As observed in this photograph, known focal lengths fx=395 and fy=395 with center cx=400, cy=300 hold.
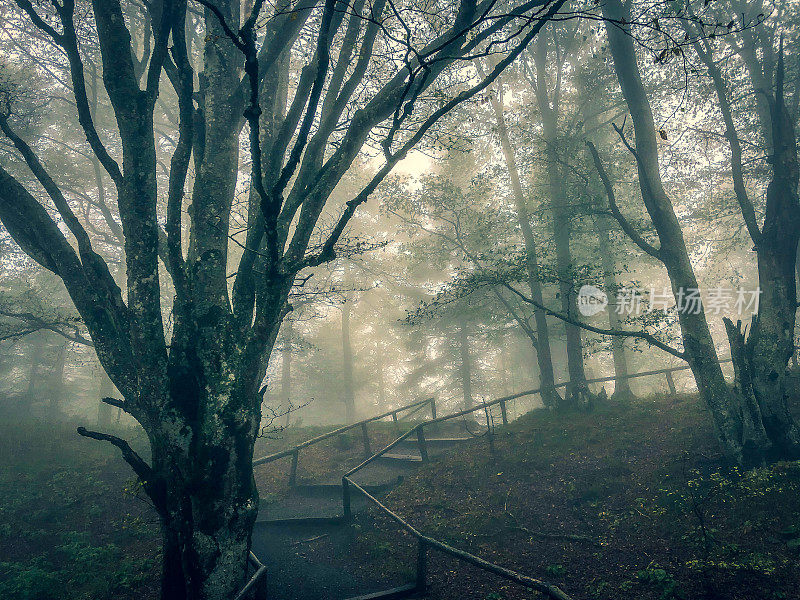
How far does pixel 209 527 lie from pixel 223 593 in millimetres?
695

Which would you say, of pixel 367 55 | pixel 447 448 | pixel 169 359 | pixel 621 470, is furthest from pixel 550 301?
pixel 169 359

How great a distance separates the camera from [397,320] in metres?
10.1

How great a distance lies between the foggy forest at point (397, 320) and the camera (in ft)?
14.4

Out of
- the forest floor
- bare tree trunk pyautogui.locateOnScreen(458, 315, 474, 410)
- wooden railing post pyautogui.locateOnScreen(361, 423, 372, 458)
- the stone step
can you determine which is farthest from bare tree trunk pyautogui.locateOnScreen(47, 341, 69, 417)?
bare tree trunk pyautogui.locateOnScreen(458, 315, 474, 410)

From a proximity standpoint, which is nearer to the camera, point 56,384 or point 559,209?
point 559,209

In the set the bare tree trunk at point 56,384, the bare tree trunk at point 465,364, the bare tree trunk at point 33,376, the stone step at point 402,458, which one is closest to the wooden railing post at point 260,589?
the stone step at point 402,458

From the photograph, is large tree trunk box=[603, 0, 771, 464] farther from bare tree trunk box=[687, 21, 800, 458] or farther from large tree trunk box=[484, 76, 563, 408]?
large tree trunk box=[484, 76, 563, 408]

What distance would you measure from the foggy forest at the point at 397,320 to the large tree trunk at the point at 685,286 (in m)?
0.05

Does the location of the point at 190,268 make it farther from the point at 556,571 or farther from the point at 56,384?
the point at 56,384

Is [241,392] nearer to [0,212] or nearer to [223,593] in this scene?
[223,593]

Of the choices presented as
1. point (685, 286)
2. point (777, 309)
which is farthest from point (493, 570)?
point (777, 309)

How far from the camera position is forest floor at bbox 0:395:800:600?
563cm

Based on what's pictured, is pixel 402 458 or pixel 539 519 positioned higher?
pixel 402 458

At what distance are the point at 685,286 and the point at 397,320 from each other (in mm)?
6284
